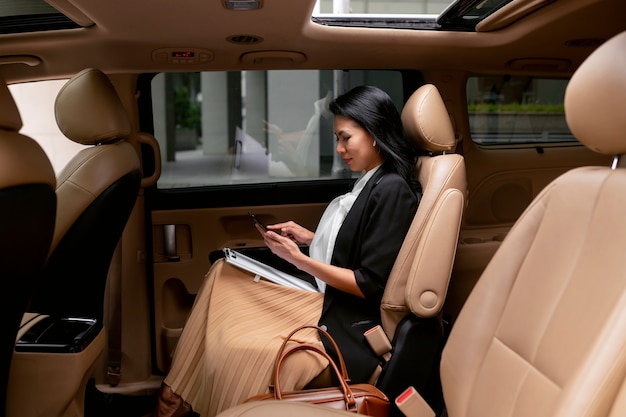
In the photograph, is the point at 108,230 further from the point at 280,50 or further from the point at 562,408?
the point at 562,408

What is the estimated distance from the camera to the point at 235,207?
Answer: 2.73 metres

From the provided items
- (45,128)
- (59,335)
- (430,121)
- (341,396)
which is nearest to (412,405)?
(341,396)

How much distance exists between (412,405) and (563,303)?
0.70 metres

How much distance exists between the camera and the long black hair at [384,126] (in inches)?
82.3

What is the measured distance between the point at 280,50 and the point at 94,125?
0.79m

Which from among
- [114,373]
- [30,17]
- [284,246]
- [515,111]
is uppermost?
[30,17]

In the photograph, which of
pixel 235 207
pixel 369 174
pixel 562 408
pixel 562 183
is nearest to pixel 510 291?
pixel 562 183

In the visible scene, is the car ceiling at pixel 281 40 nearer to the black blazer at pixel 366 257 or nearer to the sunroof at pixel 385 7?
the sunroof at pixel 385 7

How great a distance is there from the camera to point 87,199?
6.22 ft

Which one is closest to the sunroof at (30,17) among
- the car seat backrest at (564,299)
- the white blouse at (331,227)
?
the white blouse at (331,227)

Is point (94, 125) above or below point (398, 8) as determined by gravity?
below

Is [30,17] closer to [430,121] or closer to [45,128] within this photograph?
[430,121]

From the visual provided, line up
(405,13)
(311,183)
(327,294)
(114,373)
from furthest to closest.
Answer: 1. (311,183)
2. (114,373)
3. (405,13)
4. (327,294)

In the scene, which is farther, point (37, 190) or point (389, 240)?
point (389, 240)
